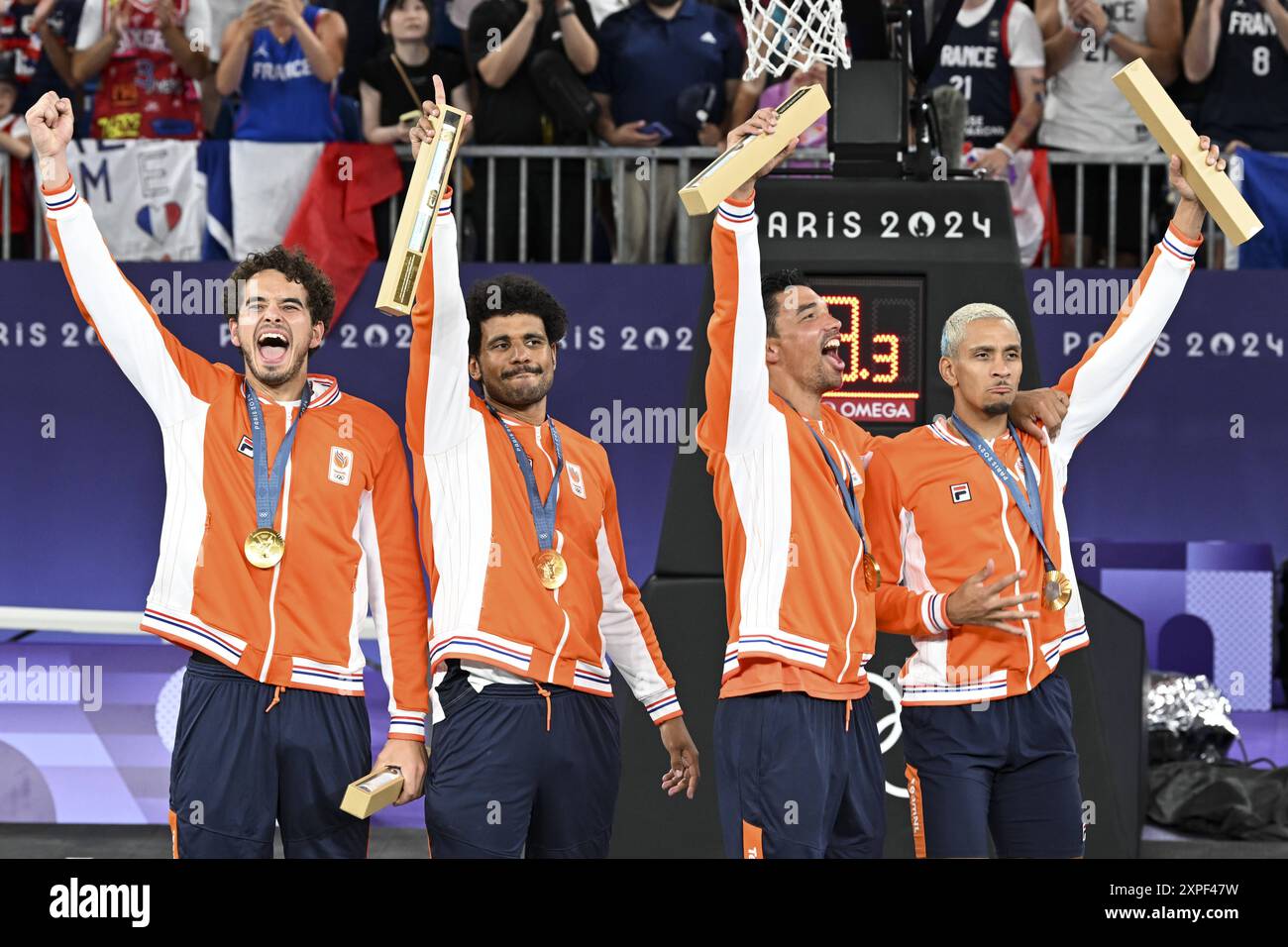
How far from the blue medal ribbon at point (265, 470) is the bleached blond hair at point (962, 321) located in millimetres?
1551

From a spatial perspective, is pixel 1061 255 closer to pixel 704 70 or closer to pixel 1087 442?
pixel 1087 442

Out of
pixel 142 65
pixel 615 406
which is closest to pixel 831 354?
pixel 615 406

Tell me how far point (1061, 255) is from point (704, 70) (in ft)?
5.59

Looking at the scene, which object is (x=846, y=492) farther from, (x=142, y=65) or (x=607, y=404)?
(x=142, y=65)

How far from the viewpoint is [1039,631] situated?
4191mm

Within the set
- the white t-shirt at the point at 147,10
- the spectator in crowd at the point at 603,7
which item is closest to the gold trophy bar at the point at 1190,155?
the spectator in crowd at the point at 603,7

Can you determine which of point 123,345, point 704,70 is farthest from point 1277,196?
point 123,345

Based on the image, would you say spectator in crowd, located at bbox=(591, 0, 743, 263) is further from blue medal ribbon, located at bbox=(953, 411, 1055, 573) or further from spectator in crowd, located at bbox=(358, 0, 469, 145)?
blue medal ribbon, located at bbox=(953, 411, 1055, 573)

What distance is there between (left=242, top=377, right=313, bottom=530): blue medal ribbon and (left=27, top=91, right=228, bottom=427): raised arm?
0.13 meters

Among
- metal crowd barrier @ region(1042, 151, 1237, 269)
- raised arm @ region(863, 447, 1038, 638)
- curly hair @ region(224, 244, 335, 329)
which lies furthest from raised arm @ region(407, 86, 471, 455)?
metal crowd barrier @ region(1042, 151, 1237, 269)

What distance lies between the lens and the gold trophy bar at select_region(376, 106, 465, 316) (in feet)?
12.1

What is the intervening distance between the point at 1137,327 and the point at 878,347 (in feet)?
3.03

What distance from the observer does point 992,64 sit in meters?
7.60

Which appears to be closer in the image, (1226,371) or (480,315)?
(480,315)
